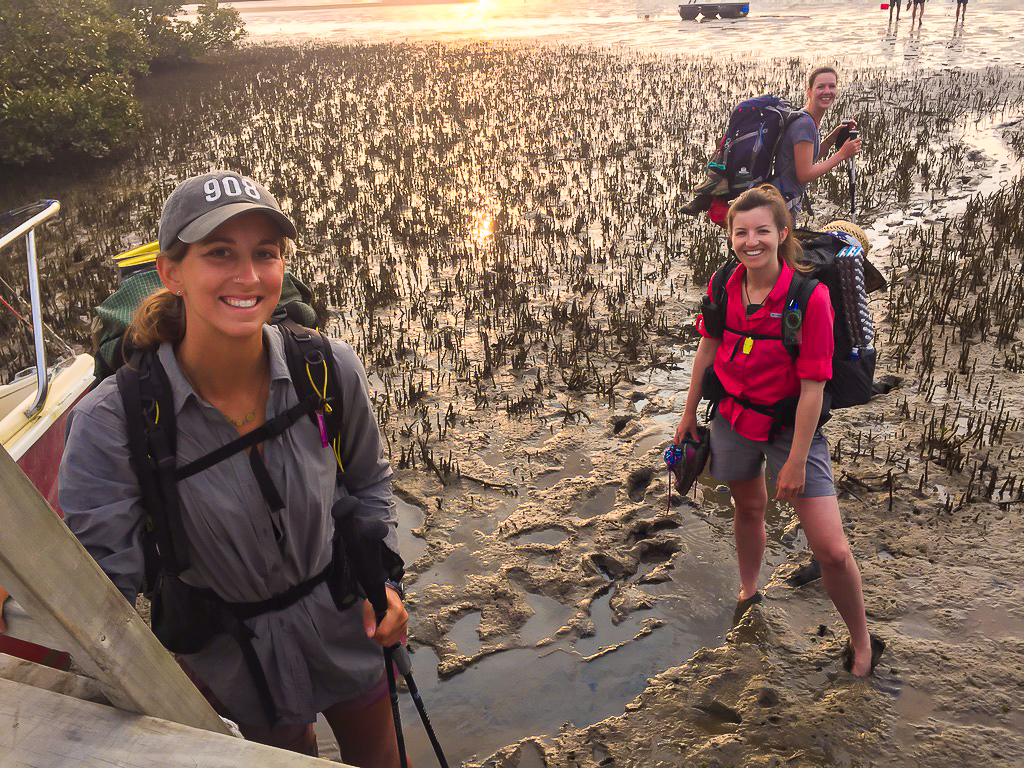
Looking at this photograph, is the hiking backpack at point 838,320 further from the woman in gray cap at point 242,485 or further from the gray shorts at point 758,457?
the woman in gray cap at point 242,485

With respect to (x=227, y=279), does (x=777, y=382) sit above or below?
below

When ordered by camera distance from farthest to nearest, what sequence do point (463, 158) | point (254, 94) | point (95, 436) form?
point (254, 94), point (463, 158), point (95, 436)

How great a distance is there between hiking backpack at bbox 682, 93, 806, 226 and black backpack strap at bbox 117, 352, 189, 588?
3630mm

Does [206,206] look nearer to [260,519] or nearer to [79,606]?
[260,519]

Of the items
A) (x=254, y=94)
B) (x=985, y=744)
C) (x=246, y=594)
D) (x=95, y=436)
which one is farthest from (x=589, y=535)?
(x=254, y=94)

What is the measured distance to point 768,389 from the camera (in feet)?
9.98

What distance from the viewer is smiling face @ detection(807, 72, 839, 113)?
472 centimetres

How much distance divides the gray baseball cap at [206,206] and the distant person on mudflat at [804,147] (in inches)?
147

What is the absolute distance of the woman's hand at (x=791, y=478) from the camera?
2.94 m

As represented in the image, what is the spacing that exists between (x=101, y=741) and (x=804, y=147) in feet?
14.9

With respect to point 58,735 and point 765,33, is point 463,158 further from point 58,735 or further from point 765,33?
point 765,33

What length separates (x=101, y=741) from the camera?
4.20 feet

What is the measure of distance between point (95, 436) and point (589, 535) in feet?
9.71

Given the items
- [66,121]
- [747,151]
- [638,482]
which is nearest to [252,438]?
[638,482]
